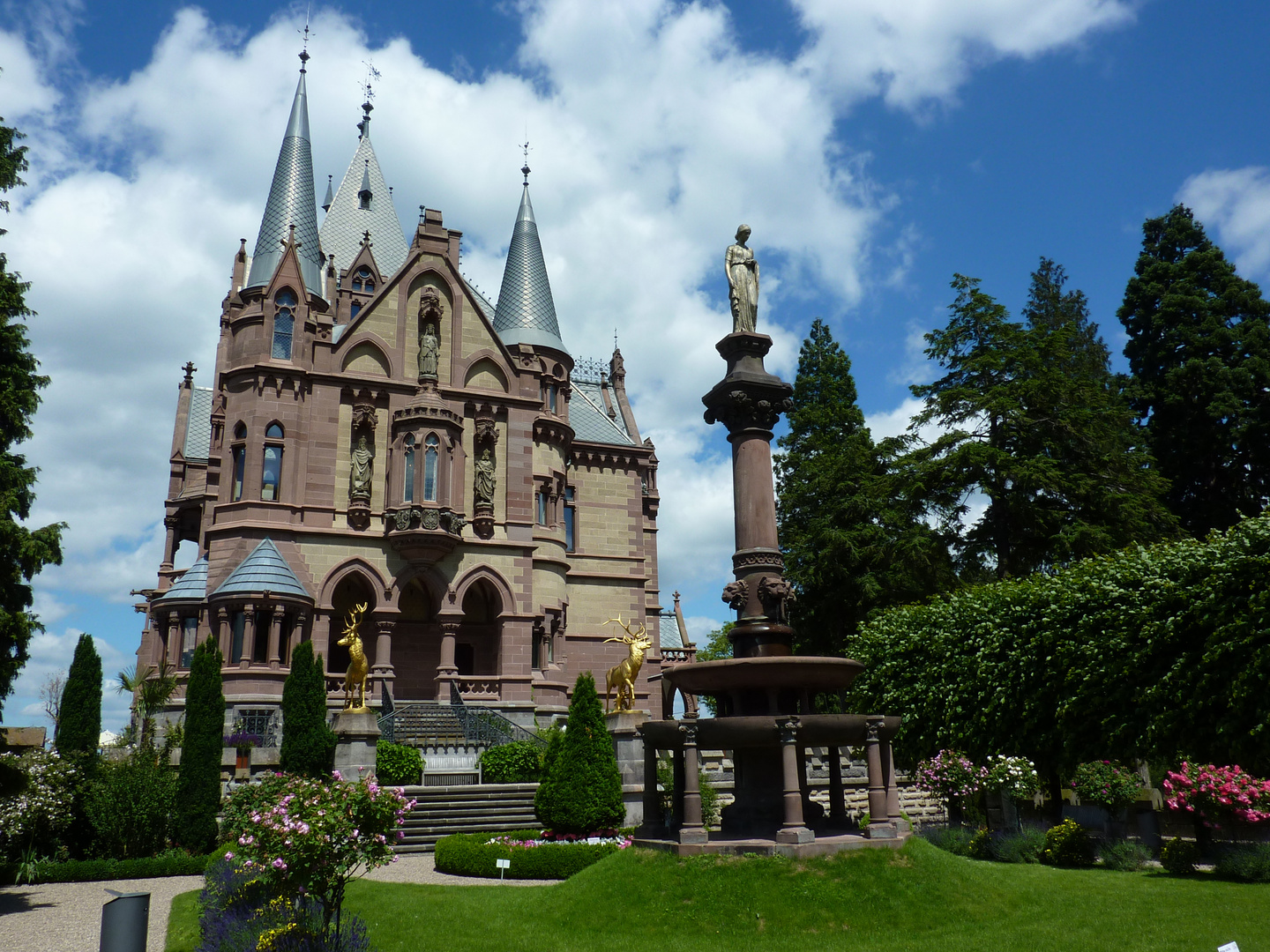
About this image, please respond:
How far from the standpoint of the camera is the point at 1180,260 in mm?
39625

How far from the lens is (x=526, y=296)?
44.7 meters

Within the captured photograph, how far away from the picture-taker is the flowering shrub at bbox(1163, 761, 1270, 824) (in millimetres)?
16422

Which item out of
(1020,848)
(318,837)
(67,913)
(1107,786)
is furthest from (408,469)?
(318,837)

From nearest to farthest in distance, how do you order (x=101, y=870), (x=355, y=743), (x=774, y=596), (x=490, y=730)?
(x=774, y=596), (x=101, y=870), (x=355, y=743), (x=490, y=730)

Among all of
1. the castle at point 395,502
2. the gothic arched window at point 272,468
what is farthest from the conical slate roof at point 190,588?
the gothic arched window at point 272,468

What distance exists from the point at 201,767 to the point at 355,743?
144 inches

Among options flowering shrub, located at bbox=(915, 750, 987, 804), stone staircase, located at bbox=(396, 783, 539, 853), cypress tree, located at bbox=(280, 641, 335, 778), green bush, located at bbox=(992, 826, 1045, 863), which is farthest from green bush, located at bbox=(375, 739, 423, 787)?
green bush, located at bbox=(992, 826, 1045, 863)

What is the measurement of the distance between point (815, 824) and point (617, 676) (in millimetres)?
10442

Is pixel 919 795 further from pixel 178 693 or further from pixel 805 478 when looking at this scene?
pixel 178 693

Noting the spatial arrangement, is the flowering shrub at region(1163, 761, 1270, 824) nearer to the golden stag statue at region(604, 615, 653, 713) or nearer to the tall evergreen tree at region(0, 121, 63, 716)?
the golden stag statue at region(604, 615, 653, 713)

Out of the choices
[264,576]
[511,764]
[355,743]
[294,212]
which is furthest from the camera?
[294,212]

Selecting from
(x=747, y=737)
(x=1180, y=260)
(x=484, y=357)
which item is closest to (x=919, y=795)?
(x=747, y=737)

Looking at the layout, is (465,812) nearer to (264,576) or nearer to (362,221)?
(264,576)

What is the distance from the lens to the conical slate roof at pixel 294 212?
128ft
